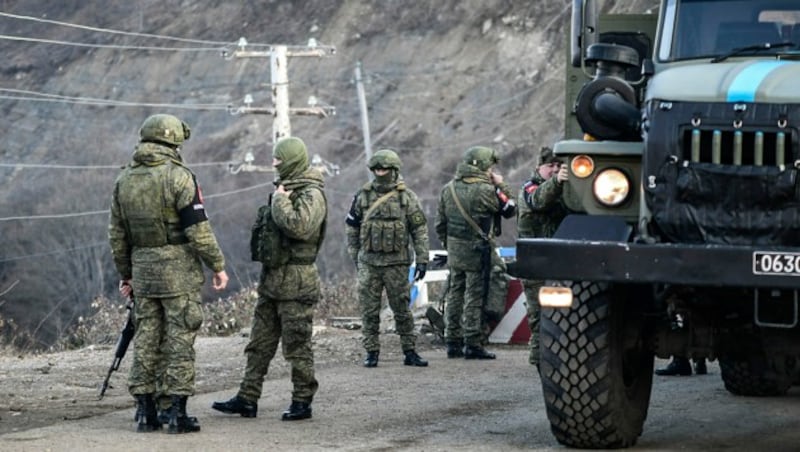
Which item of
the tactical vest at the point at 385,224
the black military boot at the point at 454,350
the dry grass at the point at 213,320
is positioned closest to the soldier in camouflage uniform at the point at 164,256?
the tactical vest at the point at 385,224

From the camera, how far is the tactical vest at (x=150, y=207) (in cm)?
1045

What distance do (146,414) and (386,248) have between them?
4.77m

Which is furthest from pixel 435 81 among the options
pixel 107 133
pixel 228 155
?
pixel 107 133

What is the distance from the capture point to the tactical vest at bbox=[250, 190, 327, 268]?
1106cm

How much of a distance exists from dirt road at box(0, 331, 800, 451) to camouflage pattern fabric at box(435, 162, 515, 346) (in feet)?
3.59

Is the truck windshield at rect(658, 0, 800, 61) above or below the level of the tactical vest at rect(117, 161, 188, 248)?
above

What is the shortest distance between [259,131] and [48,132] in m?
7.73

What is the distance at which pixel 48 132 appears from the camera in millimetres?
53375

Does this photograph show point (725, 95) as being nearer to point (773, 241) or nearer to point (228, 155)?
point (773, 241)

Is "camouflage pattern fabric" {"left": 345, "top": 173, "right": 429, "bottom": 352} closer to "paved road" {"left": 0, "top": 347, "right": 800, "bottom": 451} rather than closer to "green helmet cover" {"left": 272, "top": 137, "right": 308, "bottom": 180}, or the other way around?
"paved road" {"left": 0, "top": 347, "right": 800, "bottom": 451}

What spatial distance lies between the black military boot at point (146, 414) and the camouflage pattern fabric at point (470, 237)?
5.66 m

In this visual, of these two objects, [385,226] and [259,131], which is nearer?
[385,226]

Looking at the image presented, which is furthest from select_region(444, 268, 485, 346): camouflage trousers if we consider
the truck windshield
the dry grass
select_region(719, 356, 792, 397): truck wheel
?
the truck windshield

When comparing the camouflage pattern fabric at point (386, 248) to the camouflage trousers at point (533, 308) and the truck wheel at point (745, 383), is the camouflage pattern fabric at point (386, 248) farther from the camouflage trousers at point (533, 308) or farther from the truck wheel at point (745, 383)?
the truck wheel at point (745, 383)
